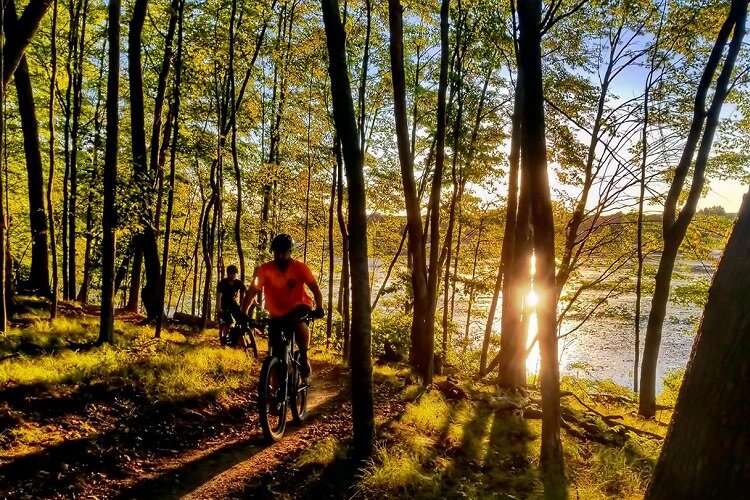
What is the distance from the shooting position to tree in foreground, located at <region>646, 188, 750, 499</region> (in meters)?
1.50

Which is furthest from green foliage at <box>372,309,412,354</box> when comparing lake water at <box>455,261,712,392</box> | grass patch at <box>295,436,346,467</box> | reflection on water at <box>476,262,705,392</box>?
reflection on water at <box>476,262,705,392</box>

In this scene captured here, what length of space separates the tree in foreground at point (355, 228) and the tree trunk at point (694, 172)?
335 inches

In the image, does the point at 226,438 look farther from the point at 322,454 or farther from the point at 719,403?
the point at 719,403

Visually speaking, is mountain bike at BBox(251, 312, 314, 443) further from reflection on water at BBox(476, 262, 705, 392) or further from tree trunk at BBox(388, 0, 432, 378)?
reflection on water at BBox(476, 262, 705, 392)

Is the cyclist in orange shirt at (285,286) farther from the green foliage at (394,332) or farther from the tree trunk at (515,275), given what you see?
the green foliage at (394,332)

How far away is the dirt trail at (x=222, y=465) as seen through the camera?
3.98 meters

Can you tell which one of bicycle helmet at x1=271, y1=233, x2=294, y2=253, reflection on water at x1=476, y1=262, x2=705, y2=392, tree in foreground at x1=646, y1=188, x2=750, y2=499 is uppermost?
bicycle helmet at x1=271, y1=233, x2=294, y2=253

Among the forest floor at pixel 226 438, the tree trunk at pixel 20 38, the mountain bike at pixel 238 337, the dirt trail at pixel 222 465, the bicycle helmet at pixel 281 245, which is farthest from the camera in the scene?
the mountain bike at pixel 238 337

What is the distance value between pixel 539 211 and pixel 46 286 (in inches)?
483

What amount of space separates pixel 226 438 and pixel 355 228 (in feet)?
9.74

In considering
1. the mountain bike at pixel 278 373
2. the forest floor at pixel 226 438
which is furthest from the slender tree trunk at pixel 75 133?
the mountain bike at pixel 278 373

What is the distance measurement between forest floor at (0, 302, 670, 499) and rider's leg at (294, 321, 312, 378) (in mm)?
751

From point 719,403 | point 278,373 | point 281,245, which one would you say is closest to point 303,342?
point 278,373

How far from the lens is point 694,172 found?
33.4 feet
